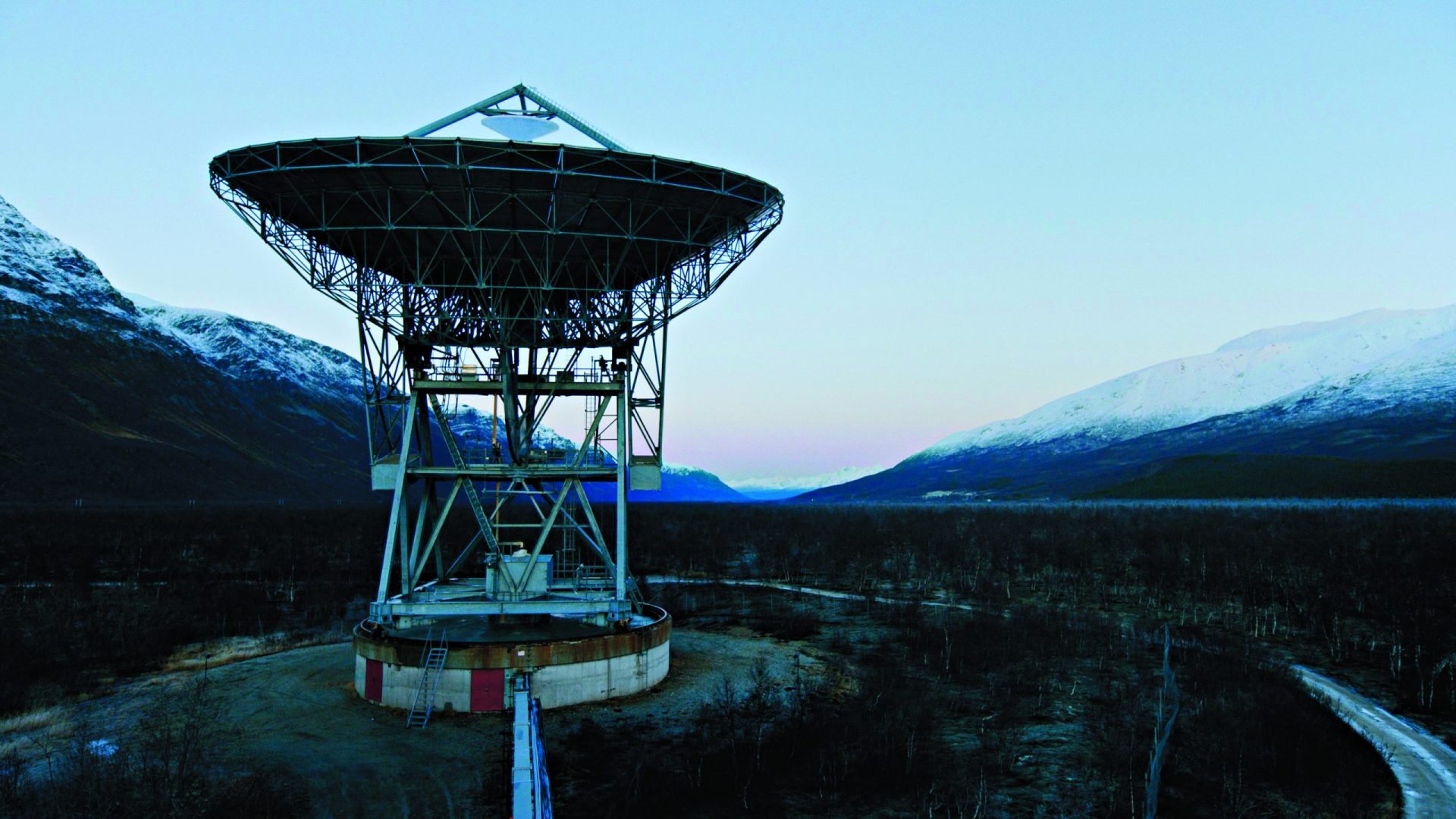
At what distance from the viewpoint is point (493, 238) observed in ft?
102

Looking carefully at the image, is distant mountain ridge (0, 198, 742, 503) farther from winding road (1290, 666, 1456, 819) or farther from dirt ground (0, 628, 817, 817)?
winding road (1290, 666, 1456, 819)

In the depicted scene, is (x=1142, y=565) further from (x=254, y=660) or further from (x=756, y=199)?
(x=254, y=660)

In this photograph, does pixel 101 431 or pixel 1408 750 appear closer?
pixel 1408 750

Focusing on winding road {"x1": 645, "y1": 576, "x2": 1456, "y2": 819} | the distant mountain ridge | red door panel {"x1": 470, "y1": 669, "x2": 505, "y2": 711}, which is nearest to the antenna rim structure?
red door panel {"x1": 470, "y1": 669, "x2": 505, "y2": 711}

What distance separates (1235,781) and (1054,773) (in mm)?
4321

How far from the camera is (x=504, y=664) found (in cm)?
2881

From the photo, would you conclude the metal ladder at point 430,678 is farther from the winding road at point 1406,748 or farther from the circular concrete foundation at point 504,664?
A: the winding road at point 1406,748

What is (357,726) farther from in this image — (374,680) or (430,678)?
(374,680)

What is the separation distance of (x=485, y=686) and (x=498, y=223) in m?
14.4

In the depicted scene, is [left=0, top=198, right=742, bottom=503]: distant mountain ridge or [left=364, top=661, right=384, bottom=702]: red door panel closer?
[left=364, top=661, right=384, bottom=702]: red door panel

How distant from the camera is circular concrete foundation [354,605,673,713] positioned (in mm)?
28750

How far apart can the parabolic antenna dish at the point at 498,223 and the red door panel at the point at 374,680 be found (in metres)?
10.9

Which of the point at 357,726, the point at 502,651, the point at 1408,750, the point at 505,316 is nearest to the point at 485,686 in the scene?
the point at 502,651

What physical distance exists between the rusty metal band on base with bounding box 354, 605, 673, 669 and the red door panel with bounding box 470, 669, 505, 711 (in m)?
0.17
